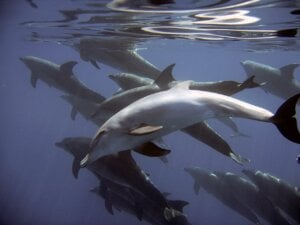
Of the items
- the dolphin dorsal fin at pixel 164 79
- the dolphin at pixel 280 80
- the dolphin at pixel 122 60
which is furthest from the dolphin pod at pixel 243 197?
the dolphin dorsal fin at pixel 164 79

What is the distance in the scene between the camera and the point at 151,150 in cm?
666

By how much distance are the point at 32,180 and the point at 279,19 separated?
171 feet

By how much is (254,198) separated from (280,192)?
1201mm

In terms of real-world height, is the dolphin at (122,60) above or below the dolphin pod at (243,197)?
above

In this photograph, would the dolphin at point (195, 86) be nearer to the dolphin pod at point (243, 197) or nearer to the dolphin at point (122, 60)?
the dolphin at point (122, 60)

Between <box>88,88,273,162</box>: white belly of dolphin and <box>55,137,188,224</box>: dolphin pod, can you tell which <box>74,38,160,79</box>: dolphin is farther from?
<box>88,88,273,162</box>: white belly of dolphin

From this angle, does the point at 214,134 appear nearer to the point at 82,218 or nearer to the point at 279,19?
the point at 279,19

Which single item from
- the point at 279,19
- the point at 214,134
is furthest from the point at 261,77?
the point at 214,134

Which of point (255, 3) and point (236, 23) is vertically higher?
point (255, 3)

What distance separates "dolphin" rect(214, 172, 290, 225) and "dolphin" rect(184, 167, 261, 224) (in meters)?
0.21

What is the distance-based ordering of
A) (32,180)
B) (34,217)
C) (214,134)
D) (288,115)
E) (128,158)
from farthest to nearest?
(32,180)
(34,217)
(128,158)
(214,134)
(288,115)

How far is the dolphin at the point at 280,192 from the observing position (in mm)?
12250

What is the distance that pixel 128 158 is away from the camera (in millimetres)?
10344

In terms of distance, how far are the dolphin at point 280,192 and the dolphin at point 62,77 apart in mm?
6092
